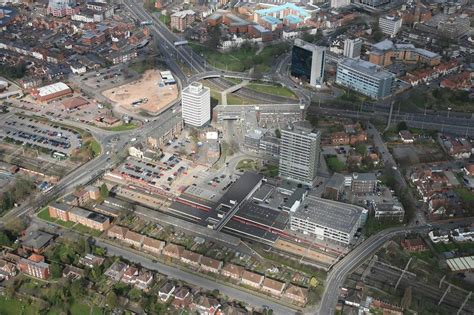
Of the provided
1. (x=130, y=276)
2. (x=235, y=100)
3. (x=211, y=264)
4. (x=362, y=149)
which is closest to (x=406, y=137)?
(x=362, y=149)

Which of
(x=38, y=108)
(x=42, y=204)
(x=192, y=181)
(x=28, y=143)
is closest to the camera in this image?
(x=42, y=204)

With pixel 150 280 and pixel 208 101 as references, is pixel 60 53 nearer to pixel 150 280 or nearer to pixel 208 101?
pixel 208 101

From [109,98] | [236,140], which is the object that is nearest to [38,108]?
[109,98]

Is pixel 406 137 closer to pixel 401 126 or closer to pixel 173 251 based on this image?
pixel 401 126

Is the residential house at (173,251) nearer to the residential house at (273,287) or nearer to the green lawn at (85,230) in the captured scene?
the green lawn at (85,230)

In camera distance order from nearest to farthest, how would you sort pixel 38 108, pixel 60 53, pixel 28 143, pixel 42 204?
pixel 42 204 < pixel 28 143 < pixel 38 108 < pixel 60 53

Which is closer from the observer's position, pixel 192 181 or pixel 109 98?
pixel 192 181
